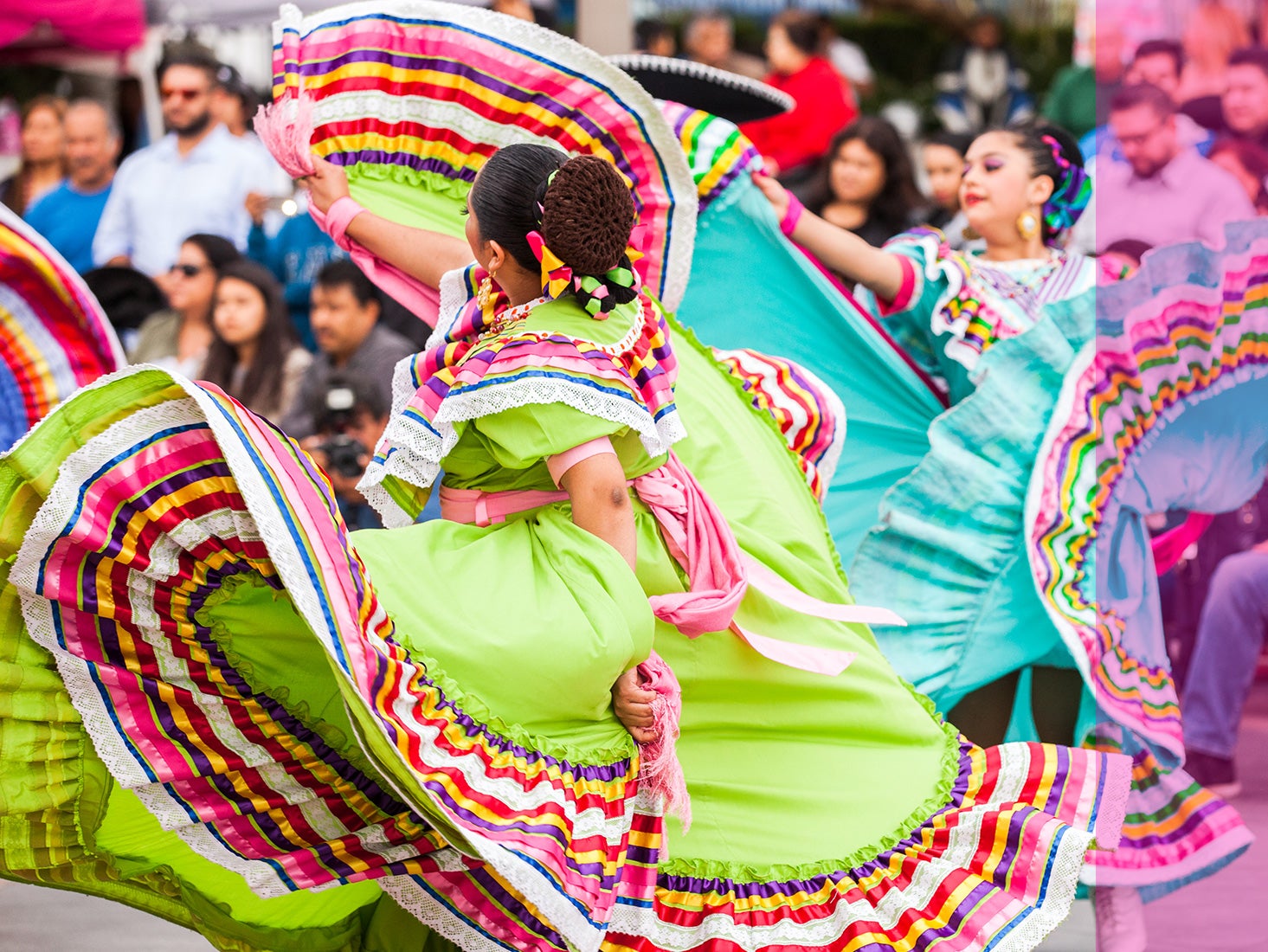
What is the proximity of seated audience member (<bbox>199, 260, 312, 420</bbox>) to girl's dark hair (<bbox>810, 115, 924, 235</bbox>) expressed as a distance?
182cm

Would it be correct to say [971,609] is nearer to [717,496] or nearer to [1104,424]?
[1104,424]

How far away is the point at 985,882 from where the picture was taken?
256cm

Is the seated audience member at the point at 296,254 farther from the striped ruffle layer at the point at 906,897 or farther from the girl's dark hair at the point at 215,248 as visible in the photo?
the striped ruffle layer at the point at 906,897

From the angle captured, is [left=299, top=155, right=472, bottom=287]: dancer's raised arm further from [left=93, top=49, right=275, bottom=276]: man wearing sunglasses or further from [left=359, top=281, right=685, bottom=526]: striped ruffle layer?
[left=93, top=49, right=275, bottom=276]: man wearing sunglasses

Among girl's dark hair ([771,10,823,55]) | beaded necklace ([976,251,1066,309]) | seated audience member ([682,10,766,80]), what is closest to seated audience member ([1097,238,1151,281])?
beaded necklace ([976,251,1066,309])

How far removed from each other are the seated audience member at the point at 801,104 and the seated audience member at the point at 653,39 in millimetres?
883

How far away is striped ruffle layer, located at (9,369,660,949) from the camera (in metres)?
2.10

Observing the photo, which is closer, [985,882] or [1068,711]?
[985,882]

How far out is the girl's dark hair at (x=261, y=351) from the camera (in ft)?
17.4

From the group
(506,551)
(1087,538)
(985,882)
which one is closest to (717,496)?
(506,551)

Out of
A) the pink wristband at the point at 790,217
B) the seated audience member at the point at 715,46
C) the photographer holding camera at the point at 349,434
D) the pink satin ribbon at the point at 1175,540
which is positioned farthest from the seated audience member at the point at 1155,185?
the seated audience member at the point at 715,46

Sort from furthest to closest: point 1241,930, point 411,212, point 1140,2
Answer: point 1140,2 → point 1241,930 → point 411,212

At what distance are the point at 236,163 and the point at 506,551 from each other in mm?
4194

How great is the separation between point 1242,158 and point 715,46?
380 centimetres
